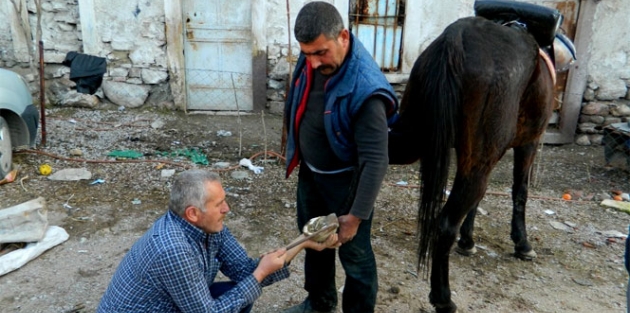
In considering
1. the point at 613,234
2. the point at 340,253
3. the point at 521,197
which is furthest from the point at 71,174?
the point at 613,234

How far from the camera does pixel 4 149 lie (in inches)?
174

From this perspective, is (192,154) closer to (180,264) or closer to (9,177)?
(9,177)

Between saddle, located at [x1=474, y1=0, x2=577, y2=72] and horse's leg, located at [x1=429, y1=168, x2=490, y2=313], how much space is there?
1005mm

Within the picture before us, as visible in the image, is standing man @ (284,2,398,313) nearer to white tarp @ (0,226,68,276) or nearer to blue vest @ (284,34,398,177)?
blue vest @ (284,34,398,177)

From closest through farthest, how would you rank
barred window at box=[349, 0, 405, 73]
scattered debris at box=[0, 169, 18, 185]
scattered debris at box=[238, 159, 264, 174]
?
scattered debris at box=[0, 169, 18, 185], scattered debris at box=[238, 159, 264, 174], barred window at box=[349, 0, 405, 73]

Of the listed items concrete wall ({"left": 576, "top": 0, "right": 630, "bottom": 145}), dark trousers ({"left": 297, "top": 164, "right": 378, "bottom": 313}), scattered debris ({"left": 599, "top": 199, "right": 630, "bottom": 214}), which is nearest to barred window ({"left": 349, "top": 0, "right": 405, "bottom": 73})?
Result: concrete wall ({"left": 576, "top": 0, "right": 630, "bottom": 145})

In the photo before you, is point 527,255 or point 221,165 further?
point 221,165

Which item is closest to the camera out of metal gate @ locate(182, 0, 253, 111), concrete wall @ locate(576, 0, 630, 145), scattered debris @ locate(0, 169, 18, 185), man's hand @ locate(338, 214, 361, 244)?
man's hand @ locate(338, 214, 361, 244)

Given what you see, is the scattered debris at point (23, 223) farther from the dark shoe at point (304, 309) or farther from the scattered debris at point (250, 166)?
the scattered debris at point (250, 166)

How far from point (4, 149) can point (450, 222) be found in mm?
4008

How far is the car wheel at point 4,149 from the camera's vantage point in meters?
4.37

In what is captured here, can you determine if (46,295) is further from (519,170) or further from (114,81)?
(114,81)

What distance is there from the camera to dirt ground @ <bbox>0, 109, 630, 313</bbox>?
10.2 ft

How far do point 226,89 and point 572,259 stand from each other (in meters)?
5.07
